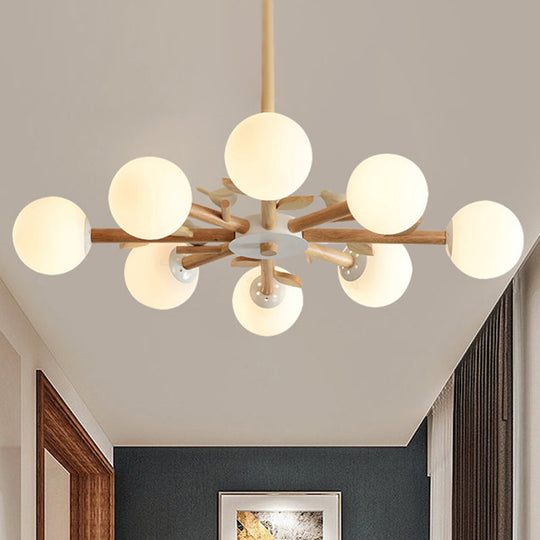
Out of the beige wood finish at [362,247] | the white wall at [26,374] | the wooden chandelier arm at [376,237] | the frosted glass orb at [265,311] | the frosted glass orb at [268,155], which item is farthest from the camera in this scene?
the white wall at [26,374]

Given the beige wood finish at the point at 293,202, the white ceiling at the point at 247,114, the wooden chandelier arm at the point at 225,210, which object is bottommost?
the wooden chandelier arm at the point at 225,210

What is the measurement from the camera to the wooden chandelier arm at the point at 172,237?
165 cm

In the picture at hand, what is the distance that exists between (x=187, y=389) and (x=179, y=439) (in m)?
1.21

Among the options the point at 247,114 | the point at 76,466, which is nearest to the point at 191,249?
the point at 247,114

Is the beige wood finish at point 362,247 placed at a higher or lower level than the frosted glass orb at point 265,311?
higher

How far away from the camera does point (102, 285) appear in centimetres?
354

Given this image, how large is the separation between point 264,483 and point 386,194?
5.14 metres

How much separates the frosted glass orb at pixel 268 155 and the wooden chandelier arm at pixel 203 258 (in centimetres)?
35

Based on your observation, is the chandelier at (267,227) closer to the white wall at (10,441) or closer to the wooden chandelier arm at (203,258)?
the wooden chandelier arm at (203,258)

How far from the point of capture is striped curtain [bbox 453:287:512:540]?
416 cm

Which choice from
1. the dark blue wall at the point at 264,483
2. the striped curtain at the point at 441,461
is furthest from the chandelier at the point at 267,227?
the dark blue wall at the point at 264,483

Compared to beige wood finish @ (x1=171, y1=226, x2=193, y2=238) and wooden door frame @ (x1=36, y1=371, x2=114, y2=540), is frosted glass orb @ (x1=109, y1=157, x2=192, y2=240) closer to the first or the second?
beige wood finish @ (x1=171, y1=226, x2=193, y2=238)

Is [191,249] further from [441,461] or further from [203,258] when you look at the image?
[441,461]

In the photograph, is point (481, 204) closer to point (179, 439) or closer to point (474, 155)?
point (474, 155)
